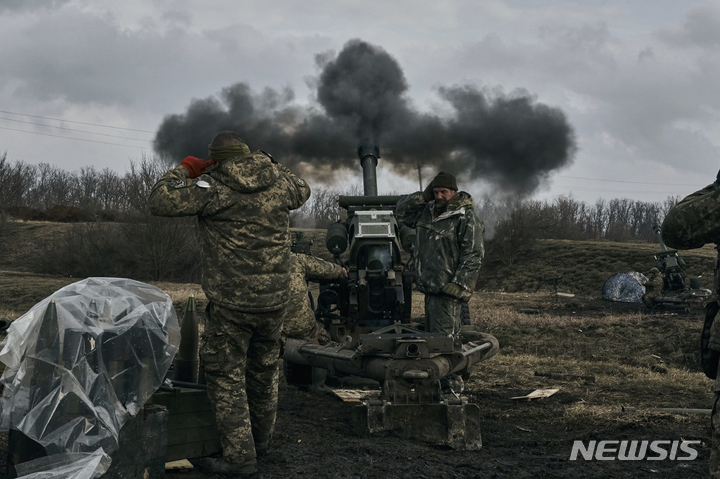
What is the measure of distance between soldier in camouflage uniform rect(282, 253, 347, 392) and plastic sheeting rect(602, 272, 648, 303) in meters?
16.5

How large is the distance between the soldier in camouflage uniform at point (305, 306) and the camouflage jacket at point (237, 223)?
72.4 inches

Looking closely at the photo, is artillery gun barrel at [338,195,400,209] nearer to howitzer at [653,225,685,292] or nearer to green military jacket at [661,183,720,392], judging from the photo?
green military jacket at [661,183,720,392]

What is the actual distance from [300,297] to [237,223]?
7.95 feet

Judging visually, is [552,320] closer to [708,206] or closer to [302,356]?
[302,356]

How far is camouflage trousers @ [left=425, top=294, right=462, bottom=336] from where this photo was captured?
5.66 metres

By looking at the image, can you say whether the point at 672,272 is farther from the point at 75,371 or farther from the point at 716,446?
the point at 75,371

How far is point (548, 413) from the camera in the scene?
5496 mm

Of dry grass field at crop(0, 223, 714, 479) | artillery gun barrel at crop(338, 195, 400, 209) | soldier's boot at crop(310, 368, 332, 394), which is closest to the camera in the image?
dry grass field at crop(0, 223, 714, 479)

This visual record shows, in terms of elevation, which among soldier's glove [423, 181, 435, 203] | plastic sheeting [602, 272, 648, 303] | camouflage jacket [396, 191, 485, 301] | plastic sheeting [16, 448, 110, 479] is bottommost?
plastic sheeting [602, 272, 648, 303]

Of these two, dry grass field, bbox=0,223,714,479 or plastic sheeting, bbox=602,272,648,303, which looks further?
plastic sheeting, bbox=602,272,648,303

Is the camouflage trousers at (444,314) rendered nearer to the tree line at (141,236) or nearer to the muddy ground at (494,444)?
the muddy ground at (494,444)

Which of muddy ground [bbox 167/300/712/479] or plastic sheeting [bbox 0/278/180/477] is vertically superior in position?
plastic sheeting [bbox 0/278/180/477]

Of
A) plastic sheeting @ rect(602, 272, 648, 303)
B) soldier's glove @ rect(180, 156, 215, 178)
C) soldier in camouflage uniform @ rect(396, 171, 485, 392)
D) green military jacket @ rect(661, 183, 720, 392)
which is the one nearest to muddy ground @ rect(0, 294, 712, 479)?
soldier in camouflage uniform @ rect(396, 171, 485, 392)

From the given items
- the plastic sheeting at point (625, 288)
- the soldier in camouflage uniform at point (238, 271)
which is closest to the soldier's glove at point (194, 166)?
the soldier in camouflage uniform at point (238, 271)
